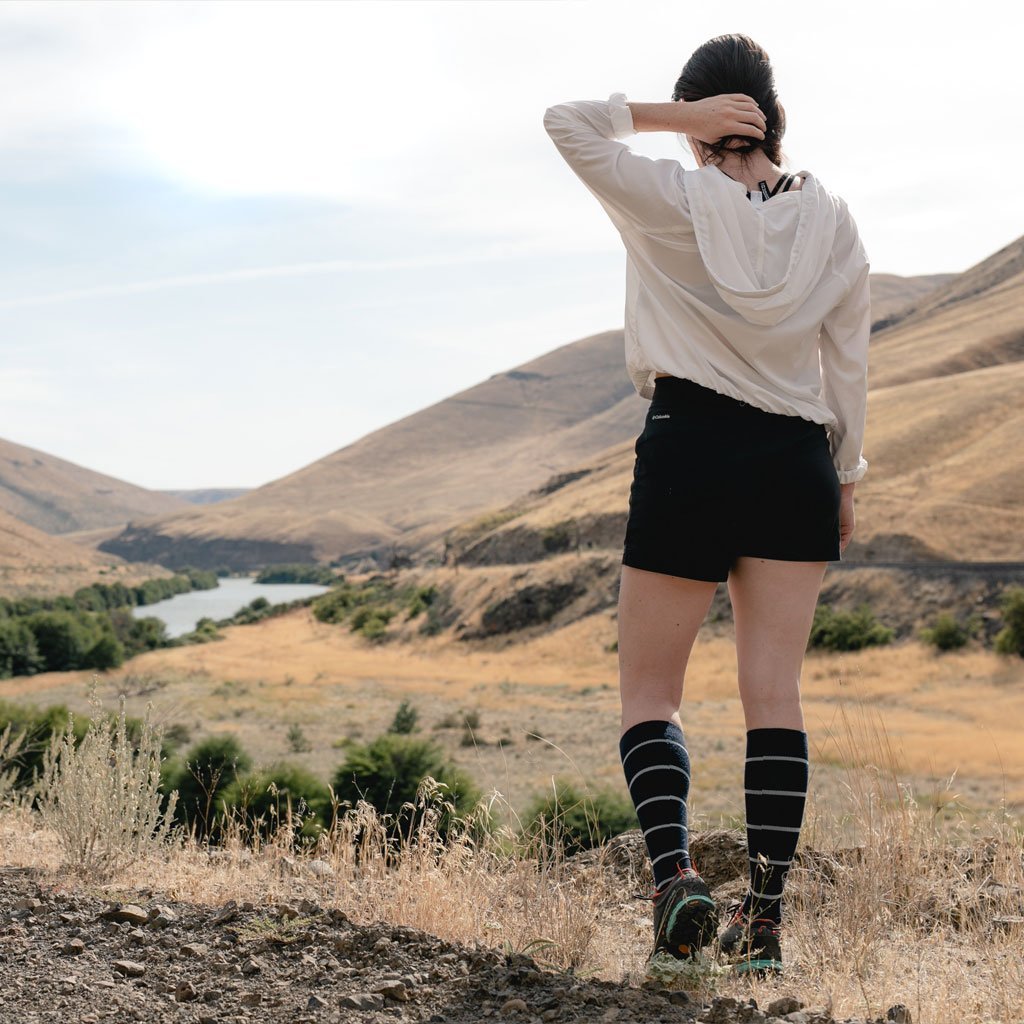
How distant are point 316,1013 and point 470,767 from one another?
2503cm

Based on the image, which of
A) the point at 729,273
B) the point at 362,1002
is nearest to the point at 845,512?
the point at 729,273

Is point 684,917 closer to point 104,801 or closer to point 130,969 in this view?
point 130,969

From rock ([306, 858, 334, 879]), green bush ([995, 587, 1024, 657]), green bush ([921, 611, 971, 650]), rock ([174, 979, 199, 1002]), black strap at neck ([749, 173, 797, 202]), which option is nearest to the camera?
rock ([174, 979, 199, 1002])

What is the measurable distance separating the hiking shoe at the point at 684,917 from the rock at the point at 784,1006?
0.81 feet

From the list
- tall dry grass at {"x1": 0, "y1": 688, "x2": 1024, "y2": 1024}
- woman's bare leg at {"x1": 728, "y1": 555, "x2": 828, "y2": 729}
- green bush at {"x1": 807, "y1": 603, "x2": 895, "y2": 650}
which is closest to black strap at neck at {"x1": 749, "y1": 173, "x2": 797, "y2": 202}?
woman's bare leg at {"x1": 728, "y1": 555, "x2": 828, "y2": 729}

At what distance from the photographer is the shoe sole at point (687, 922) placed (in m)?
2.28

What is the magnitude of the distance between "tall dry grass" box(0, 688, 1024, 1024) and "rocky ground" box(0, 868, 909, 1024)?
161 millimetres

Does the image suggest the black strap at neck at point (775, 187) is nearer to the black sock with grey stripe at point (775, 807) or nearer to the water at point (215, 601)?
the black sock with grey stripe at point (775, 807)

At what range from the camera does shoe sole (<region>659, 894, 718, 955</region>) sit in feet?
7.49

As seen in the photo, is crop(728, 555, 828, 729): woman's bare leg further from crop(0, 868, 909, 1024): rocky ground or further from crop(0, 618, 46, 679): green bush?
crop(0, 618, 46, 679): green bush

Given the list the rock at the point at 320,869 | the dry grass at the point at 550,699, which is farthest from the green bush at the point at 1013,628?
the rock at the point at 320,869

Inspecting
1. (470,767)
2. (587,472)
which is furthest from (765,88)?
(587,472)

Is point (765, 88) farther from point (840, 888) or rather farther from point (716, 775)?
point (716, 775)

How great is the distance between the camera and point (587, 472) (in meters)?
89.5
